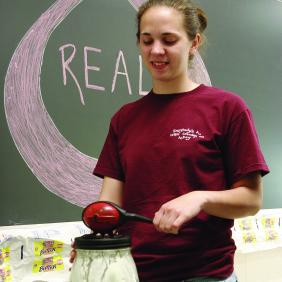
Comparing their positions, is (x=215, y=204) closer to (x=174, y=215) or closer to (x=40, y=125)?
(x=174, y=215)

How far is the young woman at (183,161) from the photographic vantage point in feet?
2.56

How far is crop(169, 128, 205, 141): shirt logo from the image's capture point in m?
0.82

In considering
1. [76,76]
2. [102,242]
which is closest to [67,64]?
[76,76]

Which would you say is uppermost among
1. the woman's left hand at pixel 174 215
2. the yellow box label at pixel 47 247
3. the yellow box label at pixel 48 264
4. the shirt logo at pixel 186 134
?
the shirt logo at pixel 186 134

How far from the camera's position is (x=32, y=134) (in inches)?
44.3

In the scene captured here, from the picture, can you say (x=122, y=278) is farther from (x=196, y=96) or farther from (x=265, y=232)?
(x=265, y=232)

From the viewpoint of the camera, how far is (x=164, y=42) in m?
0.86

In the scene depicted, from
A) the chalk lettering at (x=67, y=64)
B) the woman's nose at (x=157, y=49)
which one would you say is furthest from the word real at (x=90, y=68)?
the woman's nose at (x=157, y=49)

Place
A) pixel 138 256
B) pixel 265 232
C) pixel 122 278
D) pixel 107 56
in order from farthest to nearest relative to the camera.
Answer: pixel 265 232 → pixel 107 56 → pixel 138 256 → pixel 122 278

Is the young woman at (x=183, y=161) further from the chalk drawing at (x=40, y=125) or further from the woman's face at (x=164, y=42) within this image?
the chalk drawing at (x=40, y=125)

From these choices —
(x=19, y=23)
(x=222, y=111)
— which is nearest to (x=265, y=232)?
(x=222, y=111)

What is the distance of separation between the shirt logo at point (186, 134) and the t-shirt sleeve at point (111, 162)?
0.51 feet

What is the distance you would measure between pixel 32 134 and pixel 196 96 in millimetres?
461

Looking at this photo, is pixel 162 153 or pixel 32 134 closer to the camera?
pixel 162 153
